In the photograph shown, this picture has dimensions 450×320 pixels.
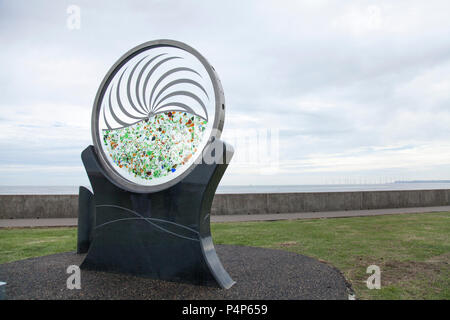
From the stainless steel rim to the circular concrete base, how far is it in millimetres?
1494

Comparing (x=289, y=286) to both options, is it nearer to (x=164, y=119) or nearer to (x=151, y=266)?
(x=151, y=266)

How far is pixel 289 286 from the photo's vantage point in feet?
15.9

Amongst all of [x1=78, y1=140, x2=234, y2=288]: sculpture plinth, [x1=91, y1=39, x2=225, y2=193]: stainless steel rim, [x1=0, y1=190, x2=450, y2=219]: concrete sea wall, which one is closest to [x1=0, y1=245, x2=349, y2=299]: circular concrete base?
[x1=78, y1=140, x2=234, y2=288]: sculpture plinth

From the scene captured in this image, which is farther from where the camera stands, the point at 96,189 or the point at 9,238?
the point at 9,238

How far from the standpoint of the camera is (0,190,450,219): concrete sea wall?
12.6 meters

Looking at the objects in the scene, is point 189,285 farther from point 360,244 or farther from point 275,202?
point 275,202

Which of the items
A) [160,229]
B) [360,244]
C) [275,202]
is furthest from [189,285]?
[275,202]

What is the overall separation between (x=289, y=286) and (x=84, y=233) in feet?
14.7

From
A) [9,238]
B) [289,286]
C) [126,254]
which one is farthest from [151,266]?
[9,238]

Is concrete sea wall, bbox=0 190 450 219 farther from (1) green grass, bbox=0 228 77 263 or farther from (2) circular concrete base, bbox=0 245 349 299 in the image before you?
(2) circular concrete base, bbox=0 245 349 299

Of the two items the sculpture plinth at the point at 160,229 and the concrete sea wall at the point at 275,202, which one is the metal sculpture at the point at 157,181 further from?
the concrete sea wall at the point at 275,202

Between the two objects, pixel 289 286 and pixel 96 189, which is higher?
pixel 96 189

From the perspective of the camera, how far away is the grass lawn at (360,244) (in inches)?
200
